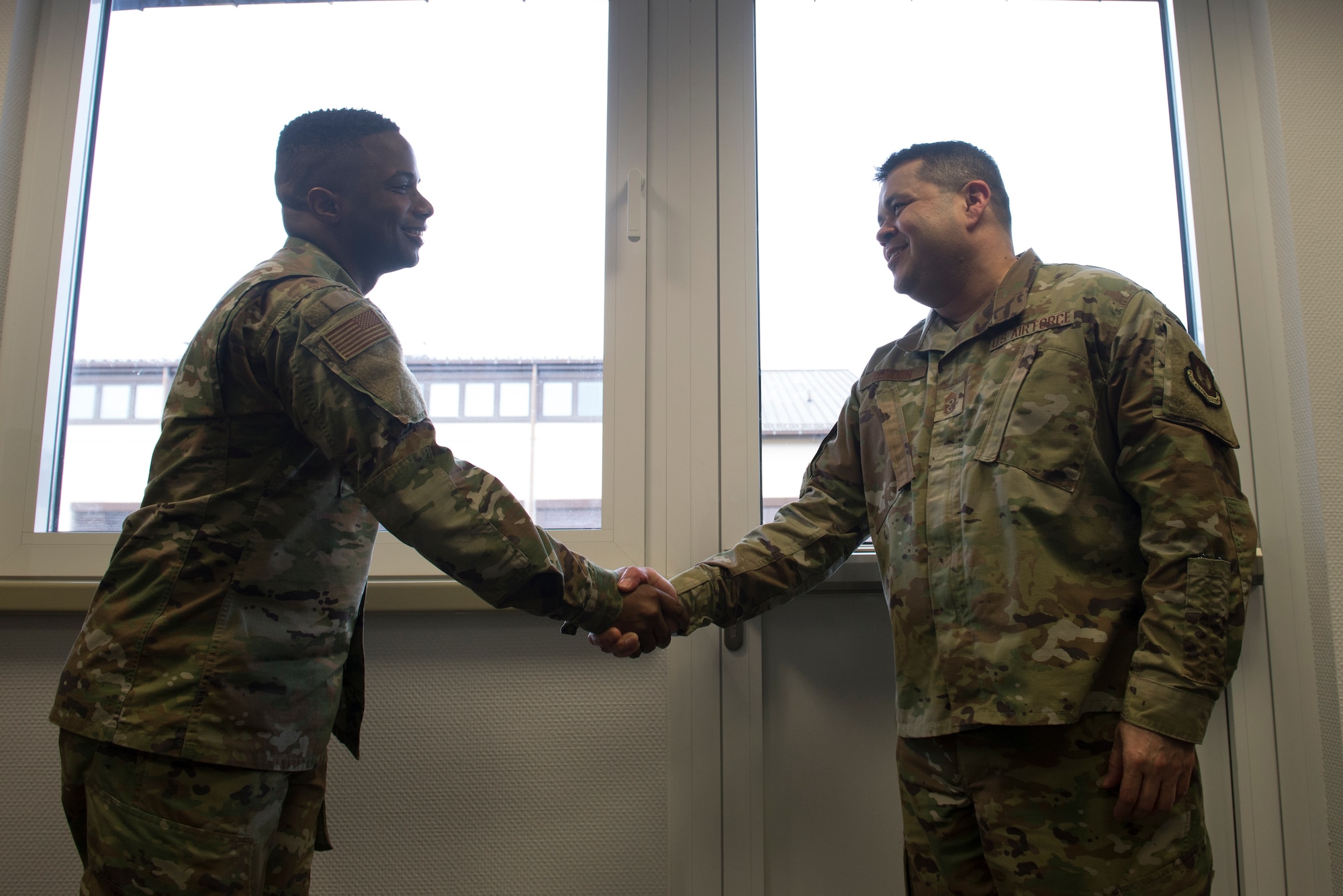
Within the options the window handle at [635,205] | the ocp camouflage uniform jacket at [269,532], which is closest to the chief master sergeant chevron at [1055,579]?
the ocp camouflage uniform jacket at [269,532]

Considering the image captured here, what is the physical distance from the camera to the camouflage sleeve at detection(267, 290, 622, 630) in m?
1.04

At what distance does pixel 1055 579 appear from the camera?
107 cm

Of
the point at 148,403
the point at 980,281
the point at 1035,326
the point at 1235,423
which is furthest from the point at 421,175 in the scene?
the point at 1235,423

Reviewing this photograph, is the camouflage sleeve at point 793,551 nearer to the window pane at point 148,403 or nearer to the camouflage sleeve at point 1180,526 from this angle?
the camouflage sleeve at point 1180,526

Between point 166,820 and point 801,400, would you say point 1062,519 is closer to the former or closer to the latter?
point 801,400

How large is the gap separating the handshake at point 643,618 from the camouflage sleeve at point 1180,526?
26.7 inches

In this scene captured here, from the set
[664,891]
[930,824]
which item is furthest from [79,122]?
[930,824]

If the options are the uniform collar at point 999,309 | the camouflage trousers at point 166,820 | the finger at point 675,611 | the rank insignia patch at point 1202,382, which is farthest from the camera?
the finger at point 675,611

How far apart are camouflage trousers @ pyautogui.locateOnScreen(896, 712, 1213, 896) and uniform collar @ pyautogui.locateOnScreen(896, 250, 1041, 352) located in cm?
59

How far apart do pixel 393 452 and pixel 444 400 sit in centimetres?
68

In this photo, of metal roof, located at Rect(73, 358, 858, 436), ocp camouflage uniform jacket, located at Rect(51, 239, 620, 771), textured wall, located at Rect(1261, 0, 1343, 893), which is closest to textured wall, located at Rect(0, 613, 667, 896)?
ocp camouflage uniform jacket, located at Rect(51, 239, 620, 771)

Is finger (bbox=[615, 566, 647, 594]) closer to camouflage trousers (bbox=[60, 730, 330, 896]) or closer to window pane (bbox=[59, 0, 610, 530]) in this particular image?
window pane (bbox=[59, 0, 610, 530])

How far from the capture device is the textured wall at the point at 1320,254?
1480 mm

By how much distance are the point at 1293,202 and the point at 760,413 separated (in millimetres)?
1185
